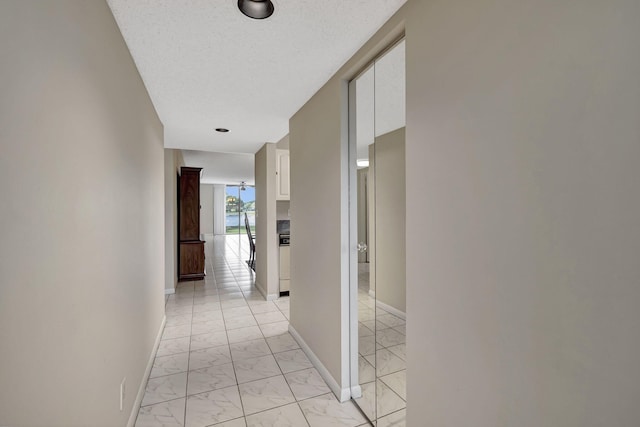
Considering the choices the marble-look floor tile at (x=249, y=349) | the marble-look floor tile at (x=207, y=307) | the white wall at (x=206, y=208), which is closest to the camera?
the marble-look floor tile at (x=249, y=349)

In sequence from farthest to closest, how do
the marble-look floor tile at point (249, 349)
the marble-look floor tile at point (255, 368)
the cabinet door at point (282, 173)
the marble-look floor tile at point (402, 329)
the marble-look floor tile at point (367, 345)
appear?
the cabinet door at point (282, 173) < the marble-look floor tile at point (249, 349) < the marble-look floor tile at point (255, 368) < the marble-look floor tile at point (367, 345) < the marble-look floor tile at point (402, 329)

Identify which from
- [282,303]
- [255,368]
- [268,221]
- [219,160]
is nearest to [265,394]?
[255,368]

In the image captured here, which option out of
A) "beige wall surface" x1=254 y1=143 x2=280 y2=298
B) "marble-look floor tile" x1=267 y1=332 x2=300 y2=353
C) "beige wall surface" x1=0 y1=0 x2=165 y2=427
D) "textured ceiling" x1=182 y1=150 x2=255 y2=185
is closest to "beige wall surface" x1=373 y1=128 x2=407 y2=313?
"beige wall surface" x1=0 y1=0 x2=165 y2=427

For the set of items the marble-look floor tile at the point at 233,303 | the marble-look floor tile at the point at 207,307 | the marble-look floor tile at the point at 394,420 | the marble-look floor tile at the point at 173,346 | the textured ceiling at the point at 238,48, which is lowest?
the marble-look floor tile at the point at 173,346

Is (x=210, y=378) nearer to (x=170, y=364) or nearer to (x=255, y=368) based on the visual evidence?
(x=255, y=368)

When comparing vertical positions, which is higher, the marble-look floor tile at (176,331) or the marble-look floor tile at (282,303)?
the marble-look floor tile at (282,303)

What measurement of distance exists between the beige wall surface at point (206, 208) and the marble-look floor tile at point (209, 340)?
11.9 meters

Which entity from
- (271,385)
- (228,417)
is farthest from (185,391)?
(271,385)

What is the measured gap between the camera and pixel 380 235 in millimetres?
1826

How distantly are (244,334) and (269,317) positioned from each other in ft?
1.85

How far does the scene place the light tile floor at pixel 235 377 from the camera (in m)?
1.93

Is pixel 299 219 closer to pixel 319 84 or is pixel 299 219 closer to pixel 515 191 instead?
pixel 319 84

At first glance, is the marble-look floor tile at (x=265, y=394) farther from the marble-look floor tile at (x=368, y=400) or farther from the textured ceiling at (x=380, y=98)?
the textured ceiling at (x=380, y=98)

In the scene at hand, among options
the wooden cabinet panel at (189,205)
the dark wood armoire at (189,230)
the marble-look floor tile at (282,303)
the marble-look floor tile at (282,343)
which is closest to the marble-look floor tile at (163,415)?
the marble-look floor tile at (282,343)
